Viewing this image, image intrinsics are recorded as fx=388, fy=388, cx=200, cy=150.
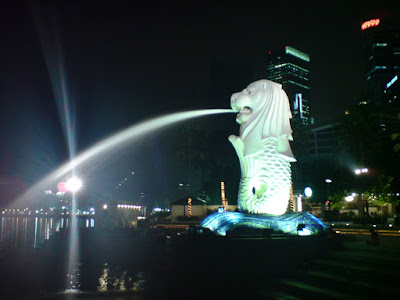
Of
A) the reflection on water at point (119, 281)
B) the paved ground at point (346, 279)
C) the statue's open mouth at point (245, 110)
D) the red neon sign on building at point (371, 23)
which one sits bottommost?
the reflection on water at point (119, 281)

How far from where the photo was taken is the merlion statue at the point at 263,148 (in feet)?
56.9

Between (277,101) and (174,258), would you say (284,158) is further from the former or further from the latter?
(174,258)

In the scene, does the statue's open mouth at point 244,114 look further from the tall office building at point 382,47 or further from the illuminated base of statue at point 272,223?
the tall office building at point 382,47

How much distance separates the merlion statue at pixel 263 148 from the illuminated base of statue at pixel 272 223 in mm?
977

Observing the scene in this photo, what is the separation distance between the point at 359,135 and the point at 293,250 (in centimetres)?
2660

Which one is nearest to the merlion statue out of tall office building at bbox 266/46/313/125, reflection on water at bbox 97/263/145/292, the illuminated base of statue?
the illuminated base of statue

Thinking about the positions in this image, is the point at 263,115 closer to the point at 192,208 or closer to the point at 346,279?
the point at 346,279

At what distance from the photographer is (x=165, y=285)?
38.2ft

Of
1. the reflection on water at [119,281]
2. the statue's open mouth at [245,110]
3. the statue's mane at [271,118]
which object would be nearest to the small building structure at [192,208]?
the statue's open mouth at [245,110]

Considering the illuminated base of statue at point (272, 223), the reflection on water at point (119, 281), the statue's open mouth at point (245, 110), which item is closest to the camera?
the reflection on water at point (119, 281)

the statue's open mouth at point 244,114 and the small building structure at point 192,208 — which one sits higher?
the statue's open mouth at point 244,114

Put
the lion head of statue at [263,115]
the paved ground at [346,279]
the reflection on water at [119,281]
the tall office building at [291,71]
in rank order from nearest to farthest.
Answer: the paved ground at [346,279], the reflection on water at [119,281], the lion head of statue at [263,115], the tall office building at [291,71]

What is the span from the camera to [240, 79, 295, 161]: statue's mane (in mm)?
18094

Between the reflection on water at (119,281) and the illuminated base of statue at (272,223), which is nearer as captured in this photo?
the reflection on water at (119,281)
